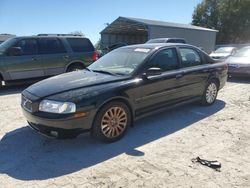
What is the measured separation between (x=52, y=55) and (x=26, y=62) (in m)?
0.96

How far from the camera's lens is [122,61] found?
5535 mm

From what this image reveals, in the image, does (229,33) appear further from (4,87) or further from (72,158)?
(72,158)

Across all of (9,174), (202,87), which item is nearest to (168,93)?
(202,87)

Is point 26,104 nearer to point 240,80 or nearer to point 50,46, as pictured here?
point 50,46

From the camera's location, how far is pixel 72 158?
161 inches

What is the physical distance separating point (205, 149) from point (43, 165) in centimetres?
246

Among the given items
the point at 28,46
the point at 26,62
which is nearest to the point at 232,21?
the point at 28,46

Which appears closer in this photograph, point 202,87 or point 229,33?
point 202,87

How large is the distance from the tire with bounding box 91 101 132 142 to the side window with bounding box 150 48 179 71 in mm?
1160

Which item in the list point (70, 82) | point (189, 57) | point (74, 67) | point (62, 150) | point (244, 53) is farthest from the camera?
point (244, 53)

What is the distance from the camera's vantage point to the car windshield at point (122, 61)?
5189mm

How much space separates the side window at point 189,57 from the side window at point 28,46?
18.6 feet

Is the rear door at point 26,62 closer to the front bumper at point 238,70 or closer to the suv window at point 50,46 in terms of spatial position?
the suv window at point 50,46

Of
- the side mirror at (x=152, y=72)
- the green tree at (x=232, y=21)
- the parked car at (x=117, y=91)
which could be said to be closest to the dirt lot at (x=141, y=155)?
the parked car at (x=117, y=91)
